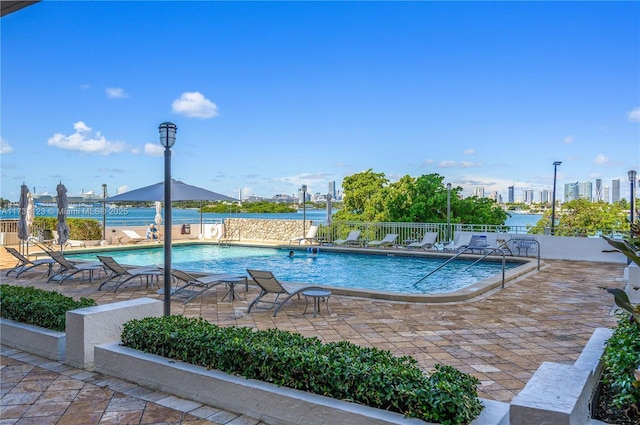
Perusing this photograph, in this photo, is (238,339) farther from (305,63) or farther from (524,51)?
(305,63)

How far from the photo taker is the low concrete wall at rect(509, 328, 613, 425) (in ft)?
6.63

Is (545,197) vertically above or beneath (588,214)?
above

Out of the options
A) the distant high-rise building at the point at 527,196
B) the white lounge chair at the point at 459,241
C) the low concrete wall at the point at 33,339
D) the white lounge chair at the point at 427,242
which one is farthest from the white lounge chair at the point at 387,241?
the distant high-rise building at the point at 527,196

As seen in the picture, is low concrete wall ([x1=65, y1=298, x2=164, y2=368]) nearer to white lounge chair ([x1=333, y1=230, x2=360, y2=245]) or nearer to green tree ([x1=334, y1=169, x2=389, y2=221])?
white lounge chair ([x1=333, y1=230, x2=360, y2=245])

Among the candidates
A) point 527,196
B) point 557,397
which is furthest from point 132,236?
point 527,196

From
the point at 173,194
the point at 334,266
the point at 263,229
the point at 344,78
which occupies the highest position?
the point at 344,78

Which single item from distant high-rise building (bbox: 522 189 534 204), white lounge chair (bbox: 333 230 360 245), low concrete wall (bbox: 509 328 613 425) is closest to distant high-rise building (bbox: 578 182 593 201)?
distant high-rise building (bbox: 522 189 534 204)

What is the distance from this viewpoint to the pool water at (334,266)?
10288mm

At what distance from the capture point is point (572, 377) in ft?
7.91

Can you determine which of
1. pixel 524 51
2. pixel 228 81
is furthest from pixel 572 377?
pixel 228 81

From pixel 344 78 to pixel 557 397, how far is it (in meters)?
18.8

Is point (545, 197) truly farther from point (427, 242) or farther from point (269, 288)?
point (269, 288)

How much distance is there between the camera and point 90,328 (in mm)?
3990

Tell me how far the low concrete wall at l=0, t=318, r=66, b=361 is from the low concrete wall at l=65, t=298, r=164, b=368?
0.17 m
